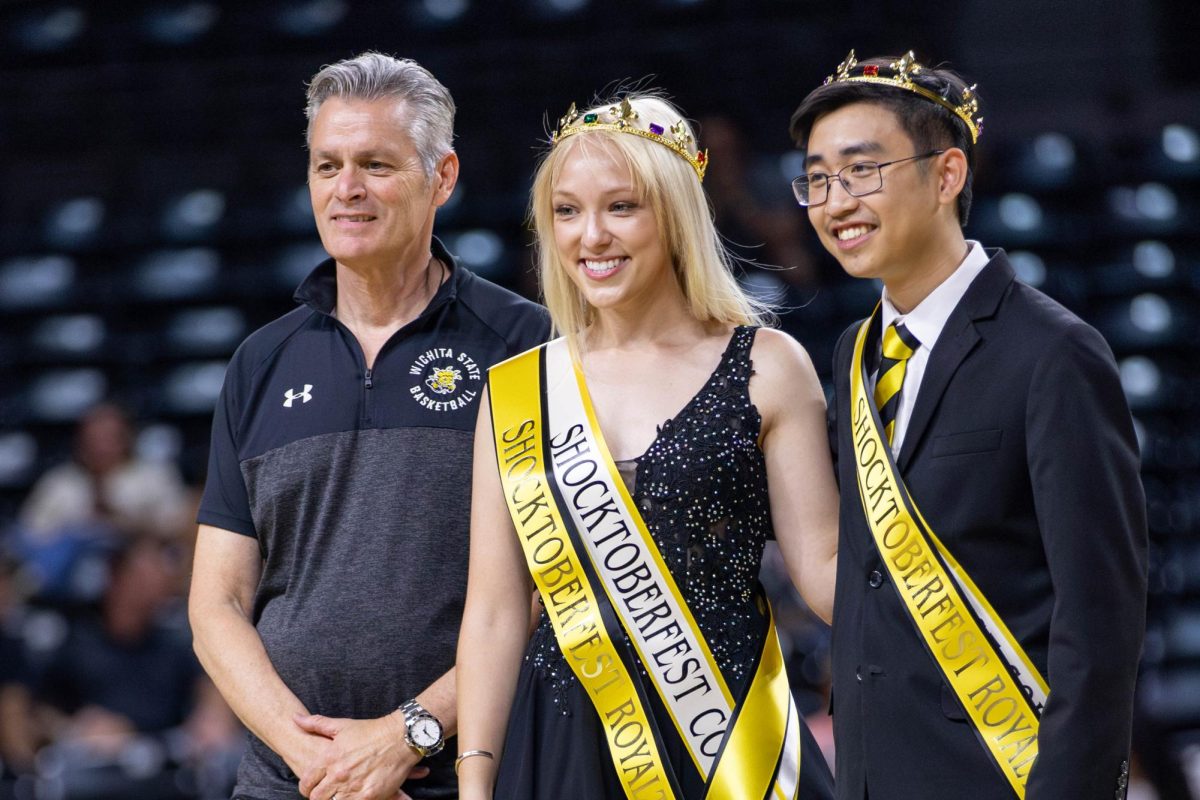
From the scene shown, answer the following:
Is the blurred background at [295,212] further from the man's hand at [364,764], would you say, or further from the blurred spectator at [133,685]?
the man's hand at [364,764]

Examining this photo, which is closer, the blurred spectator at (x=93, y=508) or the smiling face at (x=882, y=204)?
the smiling face at (x=882, y=204)

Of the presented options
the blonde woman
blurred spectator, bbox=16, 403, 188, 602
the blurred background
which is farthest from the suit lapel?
blurred spectator, bbox=16, 403, 188, 602

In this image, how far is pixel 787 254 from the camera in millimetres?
5992

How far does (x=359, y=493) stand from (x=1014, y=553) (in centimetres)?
102

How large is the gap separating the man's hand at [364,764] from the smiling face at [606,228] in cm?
69

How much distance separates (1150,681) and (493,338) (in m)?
3.14

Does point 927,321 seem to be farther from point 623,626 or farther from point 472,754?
point 472,754

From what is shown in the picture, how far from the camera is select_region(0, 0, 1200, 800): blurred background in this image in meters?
5.25

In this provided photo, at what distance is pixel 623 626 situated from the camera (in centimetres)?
228

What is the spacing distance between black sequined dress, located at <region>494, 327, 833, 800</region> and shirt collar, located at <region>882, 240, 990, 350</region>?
1.07 feet

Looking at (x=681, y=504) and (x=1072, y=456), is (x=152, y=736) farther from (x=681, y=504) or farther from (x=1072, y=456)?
(x=1072, y=456)

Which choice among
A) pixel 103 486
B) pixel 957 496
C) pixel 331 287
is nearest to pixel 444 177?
pixel 331 287

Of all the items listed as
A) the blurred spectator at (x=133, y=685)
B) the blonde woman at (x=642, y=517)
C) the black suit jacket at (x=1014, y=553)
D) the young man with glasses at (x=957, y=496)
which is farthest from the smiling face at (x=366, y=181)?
the blurred spectator at (x=133, y=685)

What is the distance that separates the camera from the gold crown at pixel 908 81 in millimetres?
2062
